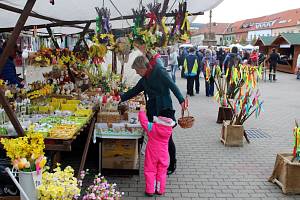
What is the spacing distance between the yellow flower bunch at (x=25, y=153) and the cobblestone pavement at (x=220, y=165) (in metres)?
1.71

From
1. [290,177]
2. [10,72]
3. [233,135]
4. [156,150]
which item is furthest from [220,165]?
[10,72]

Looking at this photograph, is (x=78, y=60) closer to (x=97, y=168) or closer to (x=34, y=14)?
(x=34, y=14)

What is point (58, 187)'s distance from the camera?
2.68m

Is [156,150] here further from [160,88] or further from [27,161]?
Answer: [27,161]

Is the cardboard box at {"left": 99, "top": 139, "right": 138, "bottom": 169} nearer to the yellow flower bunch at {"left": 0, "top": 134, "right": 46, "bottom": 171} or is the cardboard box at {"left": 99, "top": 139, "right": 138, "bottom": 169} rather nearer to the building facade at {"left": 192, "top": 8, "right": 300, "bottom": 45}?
the yellow flower bunch at {"left": 0, "top": 134, "right": 46, "bottom": 171}

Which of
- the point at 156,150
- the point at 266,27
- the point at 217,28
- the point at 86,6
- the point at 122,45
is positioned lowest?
the point at 156,150

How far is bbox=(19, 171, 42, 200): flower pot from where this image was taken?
9.44 feet

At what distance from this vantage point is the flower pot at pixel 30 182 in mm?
2877

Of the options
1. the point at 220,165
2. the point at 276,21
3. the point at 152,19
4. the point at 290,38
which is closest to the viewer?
the point at 152,19

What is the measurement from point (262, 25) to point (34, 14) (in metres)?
76.2

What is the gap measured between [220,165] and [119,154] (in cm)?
175

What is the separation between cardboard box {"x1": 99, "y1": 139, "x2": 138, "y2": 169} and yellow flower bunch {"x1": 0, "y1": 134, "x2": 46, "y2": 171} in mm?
1941

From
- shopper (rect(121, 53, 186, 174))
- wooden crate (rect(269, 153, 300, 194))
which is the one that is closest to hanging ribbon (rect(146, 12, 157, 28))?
shopper (rect(121, 53, 186, 174))

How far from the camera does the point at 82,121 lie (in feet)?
14.8
